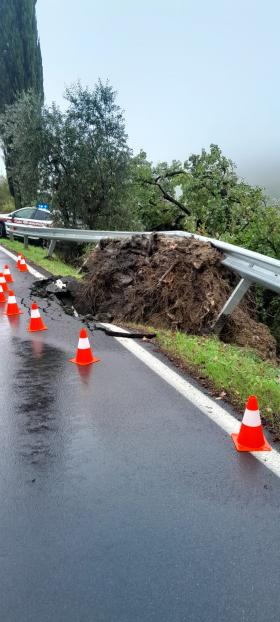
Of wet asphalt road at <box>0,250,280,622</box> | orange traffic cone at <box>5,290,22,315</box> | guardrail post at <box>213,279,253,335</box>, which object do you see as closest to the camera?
wet asphalt road at <box>0,250,280,622</box>

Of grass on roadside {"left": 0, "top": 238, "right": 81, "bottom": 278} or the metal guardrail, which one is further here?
grass on roadside {"left": 0, "top": 238, "right": 81, "bottom": 278}

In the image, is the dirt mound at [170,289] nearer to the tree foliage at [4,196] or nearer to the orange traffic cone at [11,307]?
the orange traffic cone at [11,307]

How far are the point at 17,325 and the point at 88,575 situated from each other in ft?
19.6

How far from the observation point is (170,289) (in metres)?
8.41

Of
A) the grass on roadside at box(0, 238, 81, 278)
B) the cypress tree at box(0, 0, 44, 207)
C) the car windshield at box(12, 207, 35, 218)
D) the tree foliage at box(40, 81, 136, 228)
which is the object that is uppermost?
the cypress tree at box(0, 0, 44, 207)

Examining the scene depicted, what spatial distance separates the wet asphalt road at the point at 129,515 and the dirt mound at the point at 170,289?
316 centimetres

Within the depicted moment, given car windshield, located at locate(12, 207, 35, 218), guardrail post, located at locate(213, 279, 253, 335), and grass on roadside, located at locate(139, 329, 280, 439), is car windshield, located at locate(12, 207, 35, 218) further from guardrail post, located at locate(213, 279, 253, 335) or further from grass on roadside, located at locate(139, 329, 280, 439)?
grass on roadside, located at locate(139, 329, 280, 439)

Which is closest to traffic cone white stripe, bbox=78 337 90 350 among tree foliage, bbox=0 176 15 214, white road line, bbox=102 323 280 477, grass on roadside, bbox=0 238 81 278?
white road line, bbox=102 323 280 477

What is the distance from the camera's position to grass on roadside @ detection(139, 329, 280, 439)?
16.6 feet

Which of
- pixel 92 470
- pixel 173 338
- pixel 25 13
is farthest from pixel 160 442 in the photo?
pixel 25 13

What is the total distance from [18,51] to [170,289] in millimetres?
38721

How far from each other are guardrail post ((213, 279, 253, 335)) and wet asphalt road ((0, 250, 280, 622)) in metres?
2.84

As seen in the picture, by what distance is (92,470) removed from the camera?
367 cm

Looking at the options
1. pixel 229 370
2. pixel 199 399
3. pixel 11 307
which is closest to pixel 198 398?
pixel 199 399
